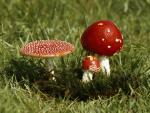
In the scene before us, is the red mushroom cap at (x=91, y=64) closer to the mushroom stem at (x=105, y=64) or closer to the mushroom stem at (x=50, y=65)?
the mushroom stem at (x=105, y=64)

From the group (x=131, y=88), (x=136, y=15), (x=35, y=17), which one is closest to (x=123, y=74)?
(x=131, y=88)

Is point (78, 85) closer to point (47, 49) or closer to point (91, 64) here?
point (91, 64)

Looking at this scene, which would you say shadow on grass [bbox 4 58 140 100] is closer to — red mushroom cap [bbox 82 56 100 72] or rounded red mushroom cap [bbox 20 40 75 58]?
red mushroom cap [bbox 82 56 100 72]

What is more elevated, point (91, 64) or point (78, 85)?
point (91, 64)

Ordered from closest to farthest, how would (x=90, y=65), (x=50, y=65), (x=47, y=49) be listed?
1. (x=47, y=49)
2. (x=90, y=65)
3. (x=50, y=65)

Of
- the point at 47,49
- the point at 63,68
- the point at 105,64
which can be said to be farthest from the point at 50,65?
the point at 105,64

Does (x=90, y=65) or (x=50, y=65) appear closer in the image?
(x=90, y=65)
